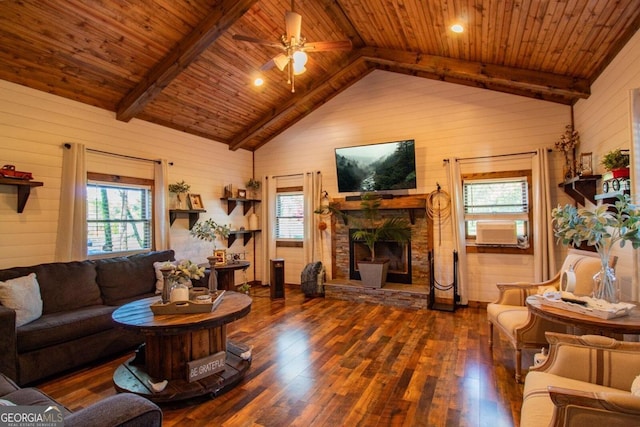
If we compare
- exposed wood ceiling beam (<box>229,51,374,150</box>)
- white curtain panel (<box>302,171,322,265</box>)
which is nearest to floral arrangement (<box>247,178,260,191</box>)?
exposed wood ceiling beam (<box>229,51,374,150</box>)

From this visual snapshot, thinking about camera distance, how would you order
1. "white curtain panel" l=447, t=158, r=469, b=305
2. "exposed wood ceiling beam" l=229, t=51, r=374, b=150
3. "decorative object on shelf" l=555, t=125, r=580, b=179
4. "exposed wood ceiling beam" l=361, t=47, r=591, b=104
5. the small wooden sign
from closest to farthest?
the small wooden sign → "exposed wood ceiling beam" l=361, t=47, r=591, b=104 → "decorative object on shelf" l=555, t=125, r=580, b=179 → "white curtain panel" l=447, t=158, r=469, b=305 → "exposed wood ceiling beam" l=229, t=51, r=374, b=150

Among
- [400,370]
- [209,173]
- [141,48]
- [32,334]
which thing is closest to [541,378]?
[400,370]

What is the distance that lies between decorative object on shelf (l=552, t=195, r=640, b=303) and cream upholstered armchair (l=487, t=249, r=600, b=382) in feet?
1.42

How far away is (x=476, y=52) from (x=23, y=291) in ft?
18.9

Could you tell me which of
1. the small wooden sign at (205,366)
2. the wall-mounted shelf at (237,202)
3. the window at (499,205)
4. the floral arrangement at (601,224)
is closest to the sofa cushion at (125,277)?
the small wooden sign at (205,366)

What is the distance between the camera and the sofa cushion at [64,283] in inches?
131

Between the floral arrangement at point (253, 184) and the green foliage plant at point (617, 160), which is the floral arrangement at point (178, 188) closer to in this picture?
the floral arrangement at point (253, 184)

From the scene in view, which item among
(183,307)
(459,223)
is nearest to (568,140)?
(459,223)

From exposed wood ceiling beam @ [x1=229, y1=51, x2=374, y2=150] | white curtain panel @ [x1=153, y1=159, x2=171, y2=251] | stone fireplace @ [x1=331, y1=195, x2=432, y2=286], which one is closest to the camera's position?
white curtain panel @ [x1=153, y1=159, x2=171, y2=251]

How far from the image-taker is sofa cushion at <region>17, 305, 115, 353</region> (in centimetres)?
280

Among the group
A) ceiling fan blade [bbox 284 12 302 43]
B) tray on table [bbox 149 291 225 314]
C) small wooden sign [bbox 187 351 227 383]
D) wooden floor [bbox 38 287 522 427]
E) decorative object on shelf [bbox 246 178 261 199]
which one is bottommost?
wooden floor [bbox 38 287 522 427]

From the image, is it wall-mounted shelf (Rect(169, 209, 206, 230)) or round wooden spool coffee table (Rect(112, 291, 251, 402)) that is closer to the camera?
round wooden spool coffee table (Rect(112, 291, 251, 402))

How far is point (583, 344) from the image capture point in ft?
6.12

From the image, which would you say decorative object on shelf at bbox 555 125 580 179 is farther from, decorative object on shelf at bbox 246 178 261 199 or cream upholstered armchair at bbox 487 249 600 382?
decorative object on shelf at bbox 246 178 261 199
